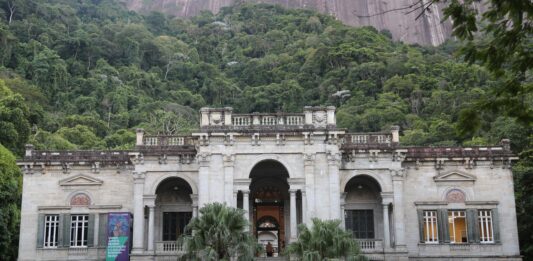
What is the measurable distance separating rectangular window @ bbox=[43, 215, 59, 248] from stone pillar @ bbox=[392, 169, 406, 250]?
18.3 m

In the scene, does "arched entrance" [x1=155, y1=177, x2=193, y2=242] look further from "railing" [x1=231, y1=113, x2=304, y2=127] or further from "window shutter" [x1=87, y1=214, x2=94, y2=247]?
"railing" [x1=231, y1=113, x2=304, y2=127]

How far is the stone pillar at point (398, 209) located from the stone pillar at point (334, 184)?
343cm

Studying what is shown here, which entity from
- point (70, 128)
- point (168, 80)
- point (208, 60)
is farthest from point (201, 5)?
point (70, 128)

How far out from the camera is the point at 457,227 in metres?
34.2

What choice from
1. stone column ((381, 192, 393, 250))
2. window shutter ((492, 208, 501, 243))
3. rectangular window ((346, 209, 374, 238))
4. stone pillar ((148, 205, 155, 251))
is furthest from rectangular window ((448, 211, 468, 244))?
stone pillar ((148, 205, 155, 251))

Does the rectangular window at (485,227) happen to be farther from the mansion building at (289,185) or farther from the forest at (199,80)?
the forest at (199,80)

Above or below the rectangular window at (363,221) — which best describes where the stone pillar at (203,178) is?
above

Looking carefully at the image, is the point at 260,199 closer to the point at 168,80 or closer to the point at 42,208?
the point at 42,208

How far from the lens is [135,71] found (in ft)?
300

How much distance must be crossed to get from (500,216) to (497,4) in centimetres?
2688

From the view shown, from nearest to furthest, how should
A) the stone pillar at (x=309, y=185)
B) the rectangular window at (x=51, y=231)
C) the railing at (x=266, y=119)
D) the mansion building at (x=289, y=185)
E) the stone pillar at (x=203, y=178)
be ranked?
the stone pillar at (x=309, y=185)
the stone pillar at (x=203, y=178)
the mansion building at (x=289, y=185)
the railing at (x=266, y=119)
the rectangular window at (x=51, y=231)

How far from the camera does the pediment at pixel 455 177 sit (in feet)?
112

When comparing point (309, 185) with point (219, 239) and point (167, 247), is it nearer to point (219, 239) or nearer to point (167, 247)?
point (219, 239)

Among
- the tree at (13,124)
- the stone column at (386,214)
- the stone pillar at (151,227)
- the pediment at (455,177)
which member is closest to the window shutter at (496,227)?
the pediment at (455,177)
